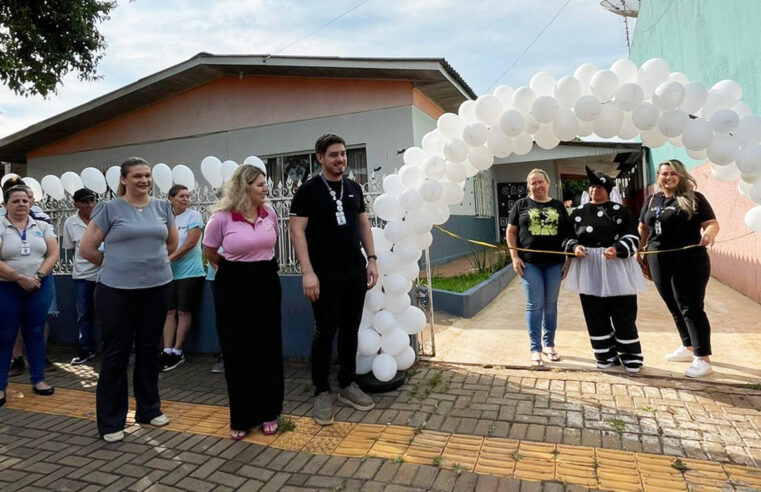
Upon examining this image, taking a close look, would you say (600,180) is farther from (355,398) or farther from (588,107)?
(355,398)

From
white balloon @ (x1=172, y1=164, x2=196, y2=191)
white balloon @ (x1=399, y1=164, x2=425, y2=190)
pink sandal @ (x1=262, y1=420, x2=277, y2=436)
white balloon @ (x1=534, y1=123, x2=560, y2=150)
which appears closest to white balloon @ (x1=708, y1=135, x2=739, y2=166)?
white balloon @ (x1=534, y1=123, x2=560, y2=150)

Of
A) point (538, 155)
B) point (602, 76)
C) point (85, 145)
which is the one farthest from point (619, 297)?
point (85, 145)

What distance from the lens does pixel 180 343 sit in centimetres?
475

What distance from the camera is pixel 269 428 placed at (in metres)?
3.10

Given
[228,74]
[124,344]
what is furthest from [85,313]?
[228,74]

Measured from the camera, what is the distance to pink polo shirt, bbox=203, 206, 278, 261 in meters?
2.98

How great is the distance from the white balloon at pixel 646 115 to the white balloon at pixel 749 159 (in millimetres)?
603

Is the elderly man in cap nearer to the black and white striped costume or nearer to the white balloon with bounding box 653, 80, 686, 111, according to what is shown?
the black and white striped costume

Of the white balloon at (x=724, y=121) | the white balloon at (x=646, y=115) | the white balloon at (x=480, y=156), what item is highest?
the white balloon at (x=646, y=115)

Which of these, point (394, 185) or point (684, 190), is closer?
point (684, 190)

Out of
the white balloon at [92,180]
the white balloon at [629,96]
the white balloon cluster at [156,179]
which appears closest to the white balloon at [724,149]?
the white balloon at [629,96]

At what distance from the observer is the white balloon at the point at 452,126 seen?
3832 millimetres

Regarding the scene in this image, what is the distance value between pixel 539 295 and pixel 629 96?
180 cm

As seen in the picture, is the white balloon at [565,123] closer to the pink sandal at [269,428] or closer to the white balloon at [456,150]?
the white balloon at [456,150]
